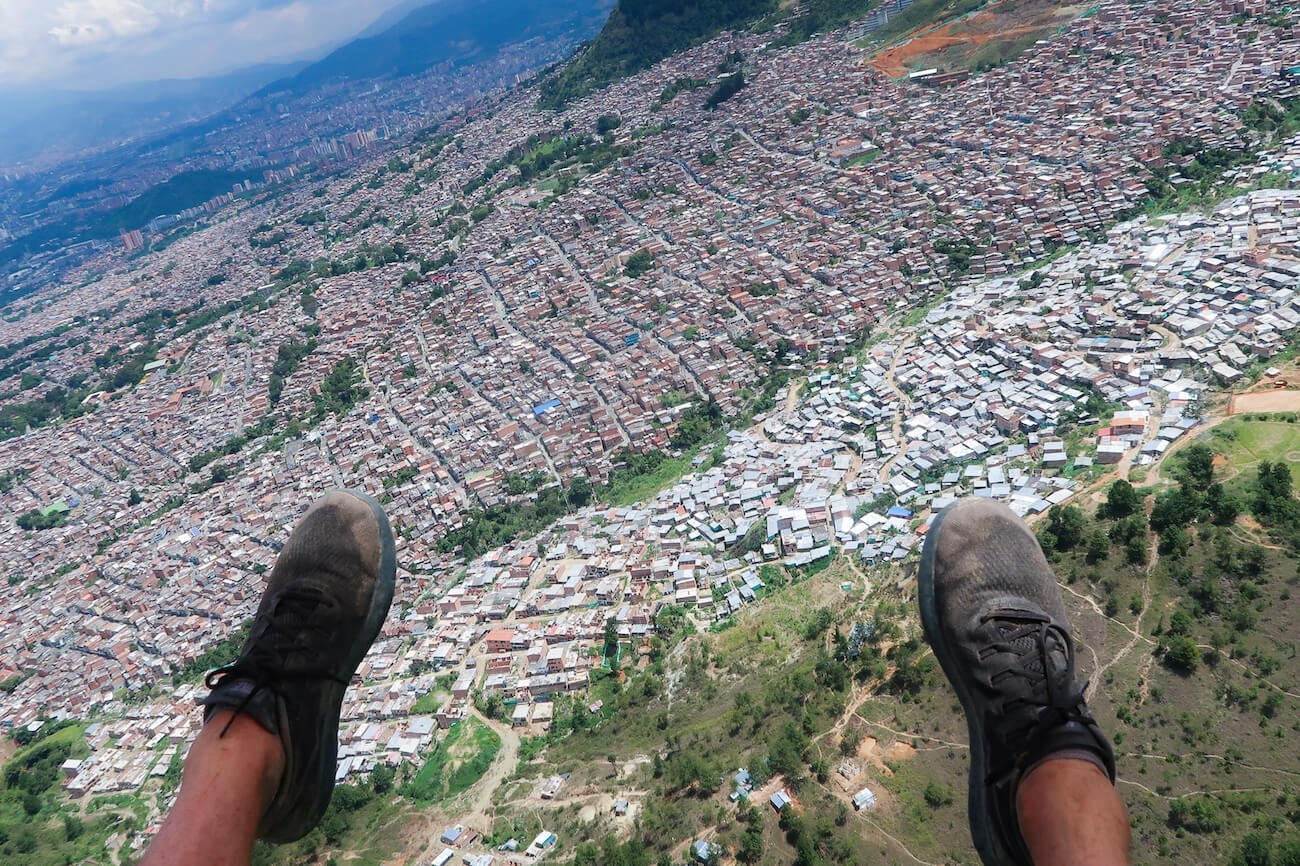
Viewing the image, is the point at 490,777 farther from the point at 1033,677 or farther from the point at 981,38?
the point at 981,38

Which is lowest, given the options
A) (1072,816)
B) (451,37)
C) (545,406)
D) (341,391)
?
(341,391)

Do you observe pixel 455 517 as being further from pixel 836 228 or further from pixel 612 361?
pixel 836 228

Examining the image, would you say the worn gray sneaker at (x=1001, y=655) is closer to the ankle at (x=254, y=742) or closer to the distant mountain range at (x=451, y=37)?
the ankle at (x=254, y=742)

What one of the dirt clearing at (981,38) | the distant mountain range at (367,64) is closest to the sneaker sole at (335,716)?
the dirt clearing at (981,38)

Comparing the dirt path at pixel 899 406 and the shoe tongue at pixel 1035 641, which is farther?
the dirt path at pixel 899 406

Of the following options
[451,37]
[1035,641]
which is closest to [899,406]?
[1035,641]

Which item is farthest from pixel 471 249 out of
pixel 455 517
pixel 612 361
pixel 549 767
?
pixel 549 767
